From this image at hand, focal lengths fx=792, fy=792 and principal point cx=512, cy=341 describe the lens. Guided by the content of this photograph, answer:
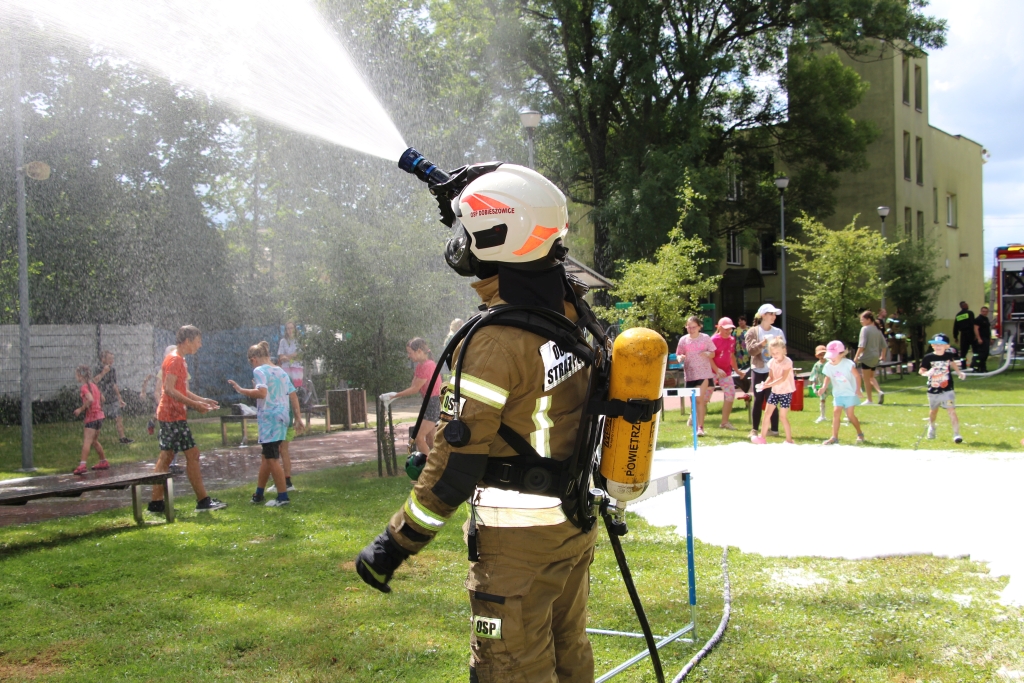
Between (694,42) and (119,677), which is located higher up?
(694,42)

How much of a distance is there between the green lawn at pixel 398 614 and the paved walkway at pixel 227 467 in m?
1.82

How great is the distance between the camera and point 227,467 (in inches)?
451

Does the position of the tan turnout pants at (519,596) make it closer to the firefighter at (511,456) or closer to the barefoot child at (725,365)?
the firefighter at (511,456)

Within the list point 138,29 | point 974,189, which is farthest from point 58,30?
point 974,189

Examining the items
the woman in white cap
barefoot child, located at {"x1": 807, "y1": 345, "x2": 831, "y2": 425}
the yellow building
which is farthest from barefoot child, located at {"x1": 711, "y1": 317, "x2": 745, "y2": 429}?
the yellow building

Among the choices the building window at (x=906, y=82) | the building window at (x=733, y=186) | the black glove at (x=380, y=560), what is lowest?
the black glove at (x=380, y=560)

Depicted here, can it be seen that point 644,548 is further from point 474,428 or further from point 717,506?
point 474,428

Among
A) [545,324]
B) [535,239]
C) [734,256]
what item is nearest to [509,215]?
[535,239]

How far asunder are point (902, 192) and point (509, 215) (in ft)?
114

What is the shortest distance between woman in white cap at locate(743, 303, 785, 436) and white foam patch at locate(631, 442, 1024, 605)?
2.57 meters

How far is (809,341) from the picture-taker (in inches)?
1286

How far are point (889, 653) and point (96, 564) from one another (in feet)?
18.5

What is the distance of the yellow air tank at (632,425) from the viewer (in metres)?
2.73

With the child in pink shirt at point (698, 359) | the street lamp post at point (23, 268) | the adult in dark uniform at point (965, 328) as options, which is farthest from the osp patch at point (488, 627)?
the adult in dark uniform at point (965, 328)
